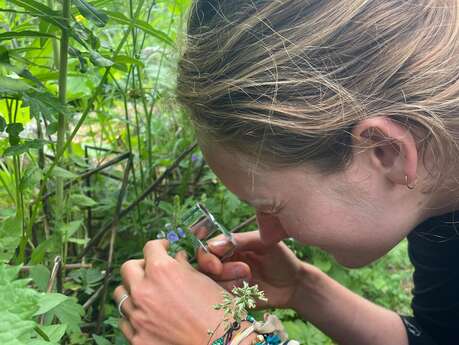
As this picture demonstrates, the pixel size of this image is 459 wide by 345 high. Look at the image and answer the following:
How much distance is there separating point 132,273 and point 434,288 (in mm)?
942

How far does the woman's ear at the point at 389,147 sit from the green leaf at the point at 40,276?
0.66 meters

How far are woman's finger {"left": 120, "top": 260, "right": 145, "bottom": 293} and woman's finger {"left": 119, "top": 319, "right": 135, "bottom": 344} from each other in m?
0.07

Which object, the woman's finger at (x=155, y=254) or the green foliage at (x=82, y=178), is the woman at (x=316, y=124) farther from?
the green foliage at (x=82, y=178)

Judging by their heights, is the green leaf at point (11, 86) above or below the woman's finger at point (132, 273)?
above

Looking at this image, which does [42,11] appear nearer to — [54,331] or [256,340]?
[54,331]

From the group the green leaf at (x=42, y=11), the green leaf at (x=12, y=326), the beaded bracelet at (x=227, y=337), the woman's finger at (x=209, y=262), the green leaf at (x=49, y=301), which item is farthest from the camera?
the woman's finger at (x=209, y=262)

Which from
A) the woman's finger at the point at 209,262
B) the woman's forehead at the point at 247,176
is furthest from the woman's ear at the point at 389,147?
the woman's finger at the point at 209,262

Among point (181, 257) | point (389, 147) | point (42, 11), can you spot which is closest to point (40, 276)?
point (181, 257)

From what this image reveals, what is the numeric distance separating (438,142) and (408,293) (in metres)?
1.62

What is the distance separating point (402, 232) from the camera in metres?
1.30

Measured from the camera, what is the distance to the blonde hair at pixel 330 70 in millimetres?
1088

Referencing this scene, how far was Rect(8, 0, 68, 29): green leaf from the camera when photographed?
1044 mm

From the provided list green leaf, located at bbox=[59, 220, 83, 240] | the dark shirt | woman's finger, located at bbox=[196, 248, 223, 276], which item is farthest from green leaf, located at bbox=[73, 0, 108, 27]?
the dark shirt

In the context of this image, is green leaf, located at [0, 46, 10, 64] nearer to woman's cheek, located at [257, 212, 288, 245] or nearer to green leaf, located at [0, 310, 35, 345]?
green leaf, located at [0, 310, 35, 345]
